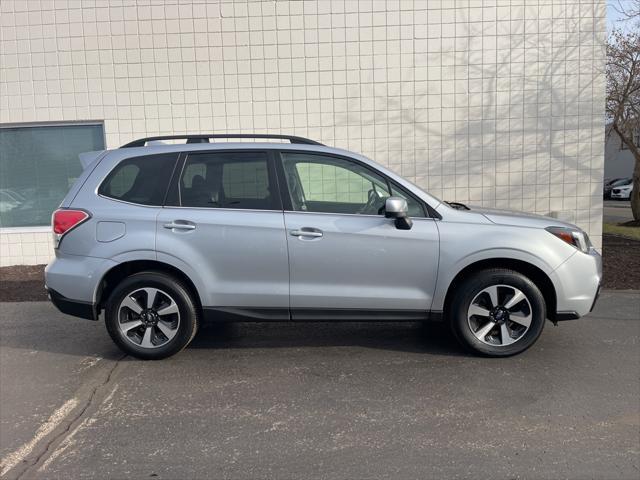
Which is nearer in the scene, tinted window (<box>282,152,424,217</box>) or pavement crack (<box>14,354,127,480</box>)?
pavement crack (<box>14,354,127,480</box>)

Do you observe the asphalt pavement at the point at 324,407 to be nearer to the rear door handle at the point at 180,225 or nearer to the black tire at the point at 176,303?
the black tire at the point at 176,303

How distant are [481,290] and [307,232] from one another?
5.01 ft

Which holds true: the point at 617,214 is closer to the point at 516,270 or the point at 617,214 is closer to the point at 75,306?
the point at 516,270

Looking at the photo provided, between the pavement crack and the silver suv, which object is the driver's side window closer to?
the silver suv

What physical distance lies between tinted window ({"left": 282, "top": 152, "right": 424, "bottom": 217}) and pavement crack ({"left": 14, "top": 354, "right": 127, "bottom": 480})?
210 centimetres

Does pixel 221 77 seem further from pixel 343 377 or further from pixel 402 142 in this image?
pixel 343 377

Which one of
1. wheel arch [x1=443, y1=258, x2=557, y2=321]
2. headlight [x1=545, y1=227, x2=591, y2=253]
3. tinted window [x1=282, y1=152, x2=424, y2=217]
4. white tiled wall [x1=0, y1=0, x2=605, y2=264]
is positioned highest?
white tiled wall [x1=0, y1=0, x2=605, y2=264]

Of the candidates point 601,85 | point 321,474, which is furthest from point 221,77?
point 321,474

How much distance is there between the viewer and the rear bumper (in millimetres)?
4633

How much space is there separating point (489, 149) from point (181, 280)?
6.27 m

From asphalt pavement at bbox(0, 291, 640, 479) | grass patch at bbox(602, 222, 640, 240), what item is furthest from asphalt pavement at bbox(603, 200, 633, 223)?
asphalt pavement at bbox(0, 291, 640, 479)

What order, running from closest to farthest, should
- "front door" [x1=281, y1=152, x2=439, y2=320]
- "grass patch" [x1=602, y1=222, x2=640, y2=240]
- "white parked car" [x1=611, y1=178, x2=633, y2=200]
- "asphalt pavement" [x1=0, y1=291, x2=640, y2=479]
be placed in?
"asphalt pavement" [x1=0, y1=291, x2=640, y2=479] < "front door" [x1=281, y1=152, x2=439, y2=320] < "grass patch" [x1=602, y1=222, x2=640, y2=240] < "white parked car" [x1=611, y1=178, x2=633, y2=200]

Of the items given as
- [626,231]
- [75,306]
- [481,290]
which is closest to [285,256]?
[481,290]

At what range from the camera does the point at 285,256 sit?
4512mm
